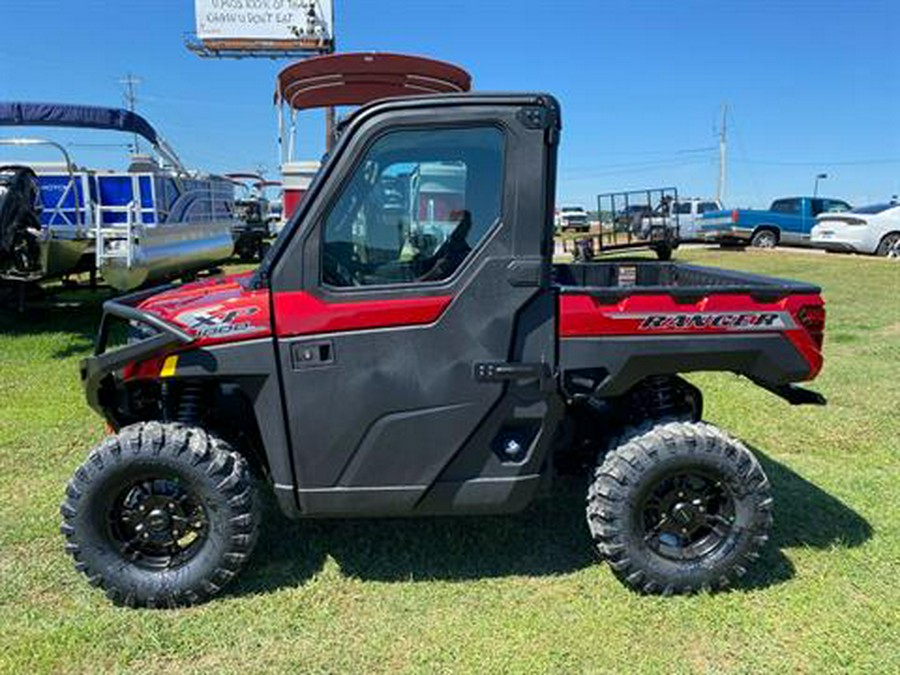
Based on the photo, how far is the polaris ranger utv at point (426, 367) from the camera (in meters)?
2.75

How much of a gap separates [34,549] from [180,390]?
1124 millimetres

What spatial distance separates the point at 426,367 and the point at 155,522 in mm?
1332

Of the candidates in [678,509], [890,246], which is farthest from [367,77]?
[890,246]

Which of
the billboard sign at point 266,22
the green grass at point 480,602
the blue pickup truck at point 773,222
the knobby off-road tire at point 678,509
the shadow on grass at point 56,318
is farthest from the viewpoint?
the billboard sign at point 266,22

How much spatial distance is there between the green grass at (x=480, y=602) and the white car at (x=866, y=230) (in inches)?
612

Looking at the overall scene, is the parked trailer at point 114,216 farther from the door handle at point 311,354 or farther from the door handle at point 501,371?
the door handle at point 501,371

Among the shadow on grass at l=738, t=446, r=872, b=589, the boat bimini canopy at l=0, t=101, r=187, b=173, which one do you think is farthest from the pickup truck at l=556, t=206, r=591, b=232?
the shadow on grass at l=738, t=446, r=872, b=589

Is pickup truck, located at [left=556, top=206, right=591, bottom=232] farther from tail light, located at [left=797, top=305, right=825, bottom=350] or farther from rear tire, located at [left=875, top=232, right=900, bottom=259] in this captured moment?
tail light, located at [left=797, top=305, right=825, bottom=350]

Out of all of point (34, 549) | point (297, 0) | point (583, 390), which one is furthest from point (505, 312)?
point (297, 0)

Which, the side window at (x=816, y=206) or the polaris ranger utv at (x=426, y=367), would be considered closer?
the polaris ranger utv at (x=426, y=367)

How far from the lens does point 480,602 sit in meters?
2.97

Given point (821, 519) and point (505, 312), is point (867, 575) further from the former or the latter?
point (505, 312)

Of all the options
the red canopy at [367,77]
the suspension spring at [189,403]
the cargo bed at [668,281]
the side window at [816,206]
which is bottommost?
the suspension spring at [189,403]

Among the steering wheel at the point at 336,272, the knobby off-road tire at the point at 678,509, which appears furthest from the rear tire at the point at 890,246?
the steering wheel at the point at 336,272
